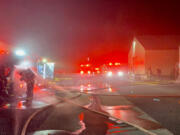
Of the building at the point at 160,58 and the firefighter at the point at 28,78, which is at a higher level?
the building at the point at 160,58

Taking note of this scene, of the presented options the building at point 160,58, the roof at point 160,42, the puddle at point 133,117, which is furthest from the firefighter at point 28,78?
the roof at point 160,42

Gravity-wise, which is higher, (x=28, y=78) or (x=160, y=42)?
(x=160, y=42)

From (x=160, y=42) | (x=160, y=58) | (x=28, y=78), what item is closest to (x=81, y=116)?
(x=28, y=78)

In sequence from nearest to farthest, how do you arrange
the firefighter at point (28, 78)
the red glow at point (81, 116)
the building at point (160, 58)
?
1. the red glow at point (81, 116)
2. the firefighter at point (28, 78)
3. the building at point (160, 58)

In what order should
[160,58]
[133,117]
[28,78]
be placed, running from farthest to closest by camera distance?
[160,58]
[28,78]
[133,117]

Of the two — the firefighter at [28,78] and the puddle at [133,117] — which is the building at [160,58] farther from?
the puddle at [133,117]

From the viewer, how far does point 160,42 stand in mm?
32906

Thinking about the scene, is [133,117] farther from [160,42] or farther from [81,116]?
[160,42]

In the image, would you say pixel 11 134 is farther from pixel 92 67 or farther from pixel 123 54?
pixel 123 54

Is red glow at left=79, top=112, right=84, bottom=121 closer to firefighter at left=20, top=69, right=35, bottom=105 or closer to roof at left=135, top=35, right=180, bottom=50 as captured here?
firefighter at left=20, top=69, right=35, bottom=105

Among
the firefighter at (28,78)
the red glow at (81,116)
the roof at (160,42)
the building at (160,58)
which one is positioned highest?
the roof at (160,42)

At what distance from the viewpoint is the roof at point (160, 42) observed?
3152 centimetres

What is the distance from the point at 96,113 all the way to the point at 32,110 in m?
2.57

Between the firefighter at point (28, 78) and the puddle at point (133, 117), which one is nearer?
the puddle at point (133, 117)
